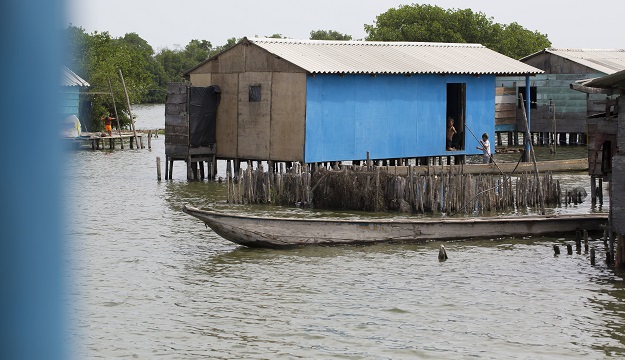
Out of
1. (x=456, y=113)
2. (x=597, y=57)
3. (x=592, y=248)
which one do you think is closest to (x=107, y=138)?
(x=456, y=113)

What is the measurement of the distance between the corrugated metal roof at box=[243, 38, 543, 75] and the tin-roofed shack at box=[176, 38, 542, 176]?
40mm

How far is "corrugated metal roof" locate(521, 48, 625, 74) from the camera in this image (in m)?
35.7

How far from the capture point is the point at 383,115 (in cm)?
2414

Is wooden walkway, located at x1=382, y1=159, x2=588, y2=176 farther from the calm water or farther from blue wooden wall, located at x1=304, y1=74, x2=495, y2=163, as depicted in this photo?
the calm water

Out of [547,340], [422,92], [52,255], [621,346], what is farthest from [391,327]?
[422,92]

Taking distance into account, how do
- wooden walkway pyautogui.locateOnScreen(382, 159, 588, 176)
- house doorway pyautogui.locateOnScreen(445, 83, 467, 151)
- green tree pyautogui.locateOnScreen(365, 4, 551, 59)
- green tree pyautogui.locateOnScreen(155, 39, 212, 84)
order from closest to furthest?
wooden walkway pyautogui.locateOnScreen(382, 159, 588, 176) < house doorway pyautogui.locateOnScreen(445, 83, 467, 151) < green tree pyautogui.locateOnScreen(365, 4, 551, 59) < green tree pyautogui.locateOnScreen(155, 39, 212, 84)

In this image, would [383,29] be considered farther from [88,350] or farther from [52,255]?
[52,255]

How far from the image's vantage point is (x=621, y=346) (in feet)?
31.6

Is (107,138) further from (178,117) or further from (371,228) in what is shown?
(371,228)

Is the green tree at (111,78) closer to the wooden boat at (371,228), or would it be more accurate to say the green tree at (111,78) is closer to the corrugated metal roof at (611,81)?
the wooden boat at (371,228)

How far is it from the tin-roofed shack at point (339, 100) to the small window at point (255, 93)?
0.09 ft

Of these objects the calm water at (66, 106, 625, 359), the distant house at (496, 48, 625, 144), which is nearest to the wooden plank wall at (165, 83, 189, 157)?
the calm water at (66, 106, 625, 359)

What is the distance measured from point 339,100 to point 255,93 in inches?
91.8

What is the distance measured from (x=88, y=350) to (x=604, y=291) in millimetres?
6638
